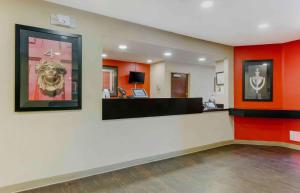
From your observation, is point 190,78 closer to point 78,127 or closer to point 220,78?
point 220,78

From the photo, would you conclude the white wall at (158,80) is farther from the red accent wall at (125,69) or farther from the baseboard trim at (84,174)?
the baseboard trim at (84,174)

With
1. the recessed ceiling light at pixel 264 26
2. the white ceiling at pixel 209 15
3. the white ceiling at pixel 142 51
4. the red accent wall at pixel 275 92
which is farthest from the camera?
A: the red accent wall at pixel 275 92

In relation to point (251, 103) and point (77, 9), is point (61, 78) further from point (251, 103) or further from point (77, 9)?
point (251, 103)

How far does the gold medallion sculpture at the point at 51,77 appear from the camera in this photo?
2650 millimetres

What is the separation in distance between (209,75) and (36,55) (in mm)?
6904

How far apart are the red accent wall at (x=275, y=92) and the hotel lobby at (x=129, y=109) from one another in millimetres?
24

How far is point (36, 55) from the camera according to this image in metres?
2.60

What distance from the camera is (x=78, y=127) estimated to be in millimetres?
2930

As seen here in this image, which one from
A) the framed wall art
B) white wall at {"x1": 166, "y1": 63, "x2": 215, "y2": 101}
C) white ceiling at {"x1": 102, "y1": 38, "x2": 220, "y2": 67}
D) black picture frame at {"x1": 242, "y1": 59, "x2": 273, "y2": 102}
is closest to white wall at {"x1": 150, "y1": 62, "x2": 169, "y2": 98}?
white wall at {"x1": 166, "y1": 63, "x2": 215, "y2": 101}

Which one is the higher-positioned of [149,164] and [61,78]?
[61,78]

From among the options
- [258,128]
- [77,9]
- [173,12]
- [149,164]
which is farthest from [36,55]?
[258,128]

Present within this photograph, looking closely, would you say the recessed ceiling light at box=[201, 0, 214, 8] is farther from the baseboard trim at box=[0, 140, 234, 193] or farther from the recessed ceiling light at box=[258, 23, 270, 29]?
the baseboard trim at box=[0, 140, 234, 193]

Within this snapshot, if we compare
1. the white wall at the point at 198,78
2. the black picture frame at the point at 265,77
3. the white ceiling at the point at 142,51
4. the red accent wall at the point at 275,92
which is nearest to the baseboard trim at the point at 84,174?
the red accent wall at the point at 275,92

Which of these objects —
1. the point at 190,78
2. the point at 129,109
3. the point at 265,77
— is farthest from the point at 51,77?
the point at 190,78
